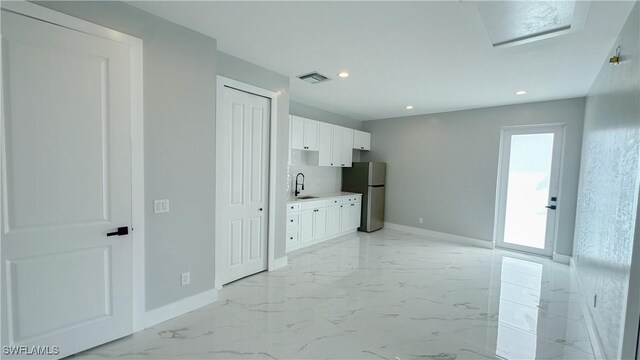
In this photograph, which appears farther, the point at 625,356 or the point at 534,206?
the point at 534,206

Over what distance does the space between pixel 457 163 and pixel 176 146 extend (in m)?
4.88

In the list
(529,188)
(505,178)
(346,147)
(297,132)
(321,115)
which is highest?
(321,115)

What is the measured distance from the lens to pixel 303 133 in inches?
187

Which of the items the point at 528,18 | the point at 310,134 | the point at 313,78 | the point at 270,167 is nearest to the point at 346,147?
the point at 310,134

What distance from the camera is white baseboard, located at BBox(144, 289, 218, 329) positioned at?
2322 millimetres

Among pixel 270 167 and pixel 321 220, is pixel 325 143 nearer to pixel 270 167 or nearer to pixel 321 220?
pixel 321 220

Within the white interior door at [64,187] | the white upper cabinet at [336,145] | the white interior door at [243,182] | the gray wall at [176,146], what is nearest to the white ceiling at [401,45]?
the gray wall at [176,146]

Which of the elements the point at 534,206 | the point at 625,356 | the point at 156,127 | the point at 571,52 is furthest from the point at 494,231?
the point at 156,127

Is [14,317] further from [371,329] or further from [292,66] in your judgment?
[292,66]

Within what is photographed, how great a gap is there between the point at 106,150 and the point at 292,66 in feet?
6.72

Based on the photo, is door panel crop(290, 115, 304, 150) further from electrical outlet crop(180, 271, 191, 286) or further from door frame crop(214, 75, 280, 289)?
electrical outlet crop(180, 271, 191, 286)

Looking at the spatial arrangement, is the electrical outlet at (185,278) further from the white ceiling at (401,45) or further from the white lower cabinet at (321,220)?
the white ceiling at (401,45)

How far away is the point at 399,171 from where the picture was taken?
20.1 ft

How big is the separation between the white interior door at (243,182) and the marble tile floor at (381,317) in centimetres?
27
